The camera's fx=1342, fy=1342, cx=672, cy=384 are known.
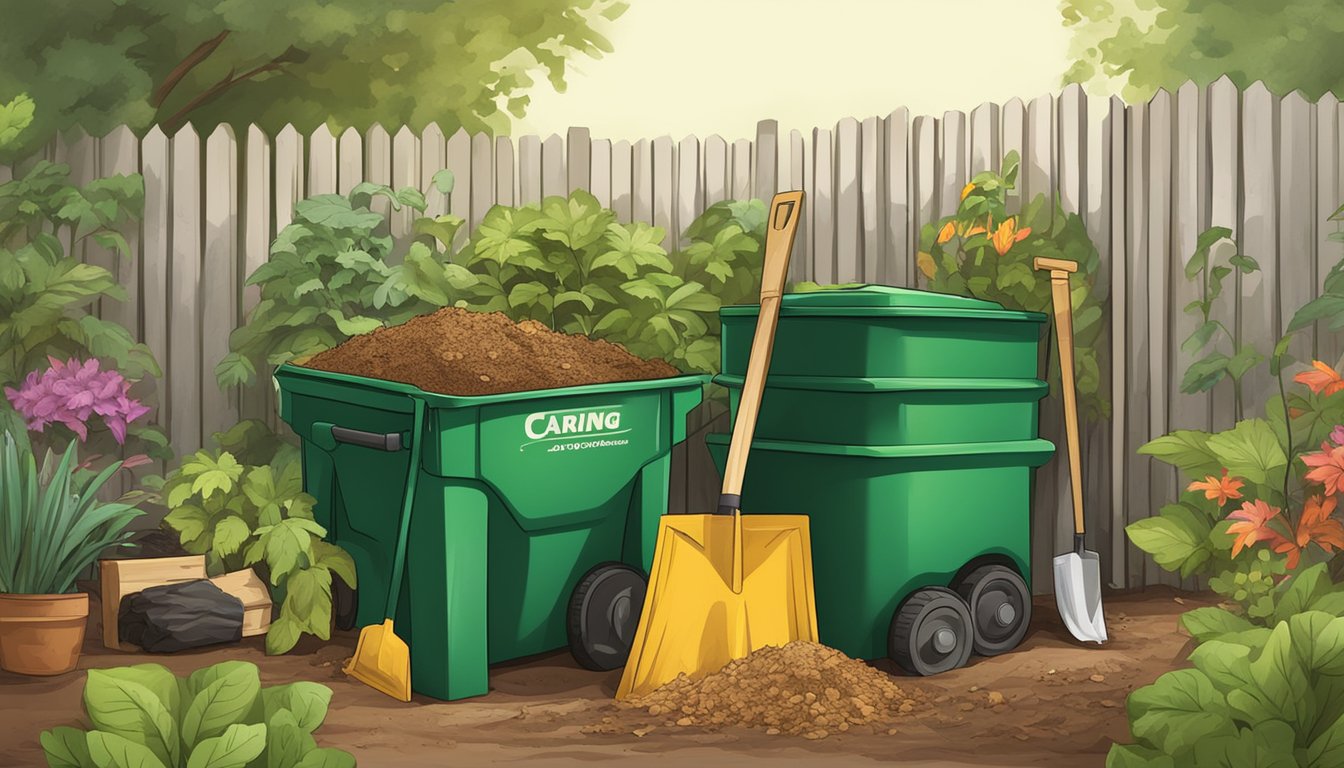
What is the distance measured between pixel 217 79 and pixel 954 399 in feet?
25.3

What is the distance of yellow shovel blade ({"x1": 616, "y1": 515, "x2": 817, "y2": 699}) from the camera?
3.91 m

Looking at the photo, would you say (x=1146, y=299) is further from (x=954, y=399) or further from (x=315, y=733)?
(x=315, y=733)

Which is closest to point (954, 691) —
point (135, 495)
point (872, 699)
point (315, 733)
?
point (872, 699)

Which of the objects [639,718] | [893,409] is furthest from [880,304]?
[639,718]

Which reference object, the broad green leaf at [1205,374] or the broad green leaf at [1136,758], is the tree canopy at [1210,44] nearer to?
the broad green leaf at [1205,374]

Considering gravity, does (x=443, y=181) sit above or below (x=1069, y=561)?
above

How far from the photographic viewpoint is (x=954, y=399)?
14.4 ft

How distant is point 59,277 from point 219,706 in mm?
2942

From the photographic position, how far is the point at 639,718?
3719 mm

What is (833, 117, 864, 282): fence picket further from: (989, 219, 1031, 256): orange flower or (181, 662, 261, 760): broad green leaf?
(181, 662, 261, 760): broad green leaf

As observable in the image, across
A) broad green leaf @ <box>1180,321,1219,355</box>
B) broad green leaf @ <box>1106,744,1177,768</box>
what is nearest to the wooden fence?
broad green leaf @ <box>1180,321,1219,355</box>

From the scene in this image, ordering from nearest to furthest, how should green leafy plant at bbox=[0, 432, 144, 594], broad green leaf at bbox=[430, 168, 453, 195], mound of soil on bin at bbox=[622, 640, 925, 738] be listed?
mound of soil on bin at bbox=[622, 640, 925, 738]
green leafy plant at bbox=[0, 432, 144, 594]
broad green leaf at bbox=[430, 168, 453, 195]

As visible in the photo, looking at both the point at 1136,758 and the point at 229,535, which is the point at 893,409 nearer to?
the point at 1136,758

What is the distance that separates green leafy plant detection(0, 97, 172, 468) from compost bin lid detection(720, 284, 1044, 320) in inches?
103
